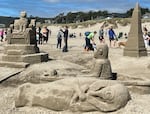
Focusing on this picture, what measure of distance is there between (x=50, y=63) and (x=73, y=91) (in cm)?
916

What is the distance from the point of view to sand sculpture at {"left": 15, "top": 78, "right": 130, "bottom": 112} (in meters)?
8.22

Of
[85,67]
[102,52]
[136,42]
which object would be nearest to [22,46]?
[85,67]

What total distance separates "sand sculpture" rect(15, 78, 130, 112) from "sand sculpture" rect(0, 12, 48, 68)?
8.11 meters

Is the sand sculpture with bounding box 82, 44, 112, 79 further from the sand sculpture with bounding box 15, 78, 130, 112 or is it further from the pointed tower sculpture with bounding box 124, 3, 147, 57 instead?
the pointed tower sculpture with bounding box 124, 3, 147, 57

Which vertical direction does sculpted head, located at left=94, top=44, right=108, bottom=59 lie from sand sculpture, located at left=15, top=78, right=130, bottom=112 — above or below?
above

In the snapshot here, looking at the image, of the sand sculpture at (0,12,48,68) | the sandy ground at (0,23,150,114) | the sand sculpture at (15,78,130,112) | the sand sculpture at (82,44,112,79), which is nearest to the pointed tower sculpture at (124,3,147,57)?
the sandy ground at (0,23,150,114)

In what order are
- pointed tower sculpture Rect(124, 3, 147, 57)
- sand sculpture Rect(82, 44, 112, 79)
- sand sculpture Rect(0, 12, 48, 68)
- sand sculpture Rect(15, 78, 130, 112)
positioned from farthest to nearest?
1. pointed tower sculpture Rect(124, 3, 147, 57)
2. sand sculpture Rect(0, 12, 48, 68)
3. sand sculpture Rect(82, 44, 112, 79)
4. sand sculpture Rect(15, 78, 130, 112)

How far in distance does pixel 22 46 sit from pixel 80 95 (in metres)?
9.98

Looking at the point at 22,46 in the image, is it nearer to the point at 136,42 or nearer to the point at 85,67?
the point at 85,67

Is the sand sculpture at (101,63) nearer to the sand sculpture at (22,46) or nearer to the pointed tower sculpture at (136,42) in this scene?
the sand sculpture at (22,46)

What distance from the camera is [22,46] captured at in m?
18.0

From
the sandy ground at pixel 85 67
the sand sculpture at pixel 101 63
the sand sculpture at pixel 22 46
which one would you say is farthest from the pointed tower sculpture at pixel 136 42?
the sand sculpture at pixel 101 63

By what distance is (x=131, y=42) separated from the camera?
806 inches

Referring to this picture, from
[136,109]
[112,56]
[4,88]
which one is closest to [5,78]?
[4,88]
